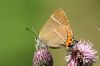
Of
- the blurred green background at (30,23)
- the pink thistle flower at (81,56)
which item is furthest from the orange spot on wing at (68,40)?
the blurred green background at (30,23)

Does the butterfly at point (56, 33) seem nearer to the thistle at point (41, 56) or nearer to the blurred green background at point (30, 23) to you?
the thistle at point (41, 56)

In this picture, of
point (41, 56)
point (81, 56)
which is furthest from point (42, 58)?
point (81, 56)

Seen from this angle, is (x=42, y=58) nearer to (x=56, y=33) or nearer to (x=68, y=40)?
(x=56, y=33)

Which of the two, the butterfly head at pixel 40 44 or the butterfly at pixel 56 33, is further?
the butterfly head at pixel 40 44

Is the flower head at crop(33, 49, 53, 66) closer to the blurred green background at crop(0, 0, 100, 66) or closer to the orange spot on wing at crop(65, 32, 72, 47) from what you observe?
the orange spot on wing at crop(65, 32, 72, 47)

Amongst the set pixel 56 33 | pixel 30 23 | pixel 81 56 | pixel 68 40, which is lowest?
pixel 81 56

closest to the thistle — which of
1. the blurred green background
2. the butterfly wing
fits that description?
the butterfly wing

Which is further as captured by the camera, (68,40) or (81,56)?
(81,56)

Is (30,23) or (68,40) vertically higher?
(30,23)
